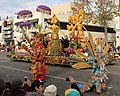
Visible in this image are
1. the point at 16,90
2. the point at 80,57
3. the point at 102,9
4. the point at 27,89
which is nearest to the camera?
the point at 16,90

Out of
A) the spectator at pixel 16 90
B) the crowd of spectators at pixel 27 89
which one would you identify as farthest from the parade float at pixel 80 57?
the spectator at pixel 16 90

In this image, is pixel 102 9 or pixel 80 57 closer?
pixel 80 57

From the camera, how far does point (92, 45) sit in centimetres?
739

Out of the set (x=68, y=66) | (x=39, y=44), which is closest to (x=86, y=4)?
(x=68, y=66)

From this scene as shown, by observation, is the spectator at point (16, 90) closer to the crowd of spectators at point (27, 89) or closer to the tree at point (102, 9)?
the crowd of spectators at point (27, 89)

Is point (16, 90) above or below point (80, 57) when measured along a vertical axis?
below

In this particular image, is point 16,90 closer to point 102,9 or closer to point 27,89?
point 27,89

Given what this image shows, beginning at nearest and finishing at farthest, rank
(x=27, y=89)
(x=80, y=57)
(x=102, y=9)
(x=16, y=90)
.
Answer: (x=16, y=90)
(x=27, y=89)
(x=80, y=57)
(x=102, y=9)

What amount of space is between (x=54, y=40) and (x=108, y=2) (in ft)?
51.0

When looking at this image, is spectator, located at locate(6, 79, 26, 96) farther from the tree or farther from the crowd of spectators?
the tree

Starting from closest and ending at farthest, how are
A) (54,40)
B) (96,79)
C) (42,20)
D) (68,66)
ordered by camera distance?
(96,79) < (68,66) < (54,40) < (42,20)

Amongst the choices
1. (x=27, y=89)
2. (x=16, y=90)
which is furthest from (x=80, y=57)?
(x=16, y=90)

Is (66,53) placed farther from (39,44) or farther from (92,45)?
→ (92,45)

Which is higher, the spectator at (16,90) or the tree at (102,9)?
the tree at (102,9)
